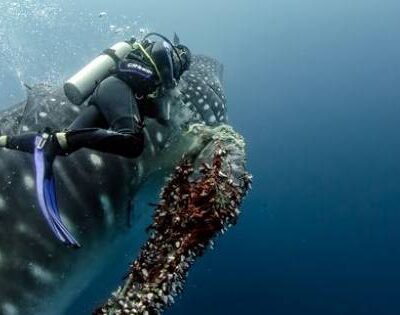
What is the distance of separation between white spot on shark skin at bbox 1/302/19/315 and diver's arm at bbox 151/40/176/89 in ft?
7.88

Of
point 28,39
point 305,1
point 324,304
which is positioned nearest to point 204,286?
point 324,304

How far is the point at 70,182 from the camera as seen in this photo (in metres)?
5.07

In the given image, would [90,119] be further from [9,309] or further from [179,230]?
[9,309]

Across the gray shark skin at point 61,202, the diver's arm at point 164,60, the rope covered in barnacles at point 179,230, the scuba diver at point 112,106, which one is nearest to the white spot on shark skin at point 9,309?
the gray shark skin at point 61,202

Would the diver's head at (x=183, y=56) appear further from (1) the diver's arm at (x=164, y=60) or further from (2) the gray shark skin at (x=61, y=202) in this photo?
(1) the diver's arm at (x=164, y=60)

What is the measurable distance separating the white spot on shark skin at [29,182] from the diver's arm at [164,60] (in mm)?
1520

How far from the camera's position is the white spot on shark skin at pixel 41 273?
15.2 feet

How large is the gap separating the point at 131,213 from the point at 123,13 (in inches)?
5836

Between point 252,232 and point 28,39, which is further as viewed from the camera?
point 28,39

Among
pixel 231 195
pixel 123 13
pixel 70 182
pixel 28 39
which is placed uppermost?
pixel 231 195

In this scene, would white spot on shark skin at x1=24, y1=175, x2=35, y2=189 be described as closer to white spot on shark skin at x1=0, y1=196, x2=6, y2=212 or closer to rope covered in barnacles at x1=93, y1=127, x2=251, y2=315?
white spot on shark skin at x1=0, y1=196, x2=6, y2=212

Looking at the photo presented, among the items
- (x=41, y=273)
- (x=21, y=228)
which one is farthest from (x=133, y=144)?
(x=41, y=273)

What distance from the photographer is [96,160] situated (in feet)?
17.3

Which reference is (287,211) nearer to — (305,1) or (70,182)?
(70,182)
